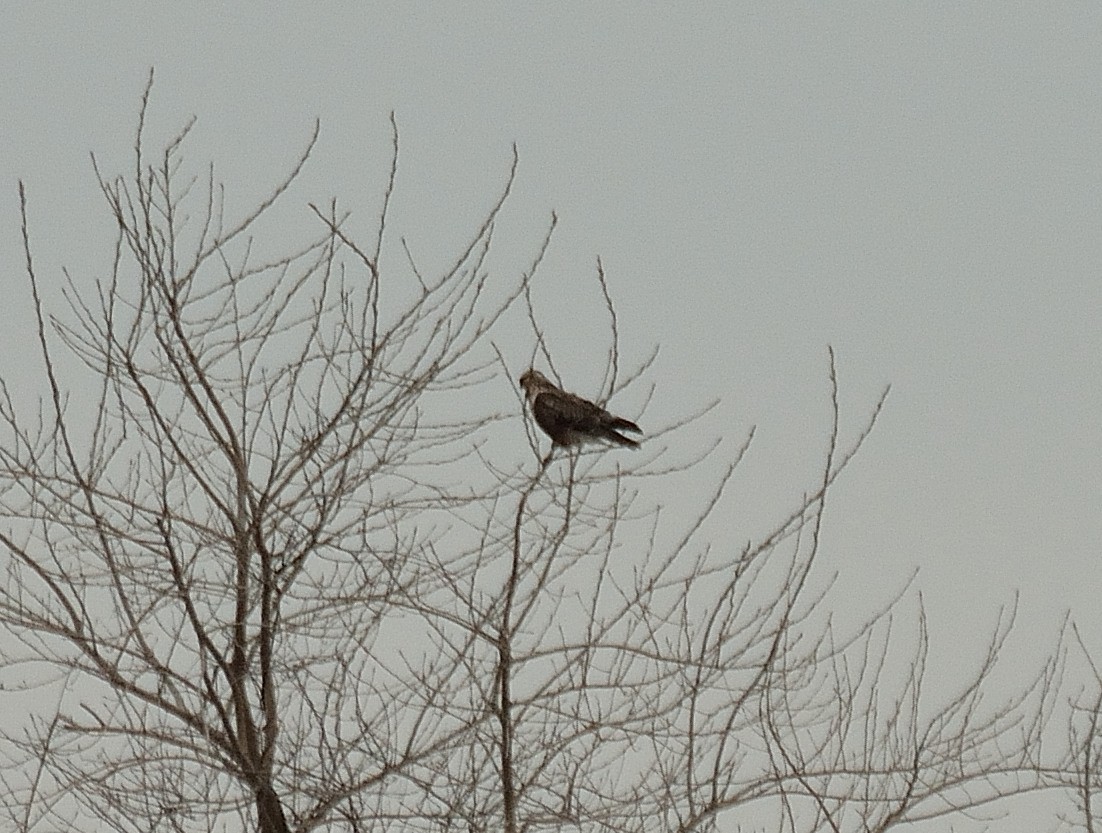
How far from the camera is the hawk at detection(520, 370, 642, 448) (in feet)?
29.5

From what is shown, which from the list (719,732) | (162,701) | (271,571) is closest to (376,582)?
(271,571)

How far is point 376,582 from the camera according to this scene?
6930 millimetres

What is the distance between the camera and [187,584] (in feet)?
22.2

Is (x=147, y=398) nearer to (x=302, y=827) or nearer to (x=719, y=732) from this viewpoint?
(x=302, y=827)

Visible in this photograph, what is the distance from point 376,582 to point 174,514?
67 cm

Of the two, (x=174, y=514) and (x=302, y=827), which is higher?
(x=174, y=514)

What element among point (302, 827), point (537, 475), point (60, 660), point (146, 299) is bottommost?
point (302, 827)

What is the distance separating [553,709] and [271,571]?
992 millimetres

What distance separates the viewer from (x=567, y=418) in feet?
30.8

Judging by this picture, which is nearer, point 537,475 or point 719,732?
point 719,732

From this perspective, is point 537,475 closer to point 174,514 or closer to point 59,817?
point 174,514

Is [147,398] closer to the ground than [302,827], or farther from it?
farther from it

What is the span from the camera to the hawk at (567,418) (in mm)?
8977

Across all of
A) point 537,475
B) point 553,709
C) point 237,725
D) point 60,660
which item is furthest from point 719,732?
point 60,660
